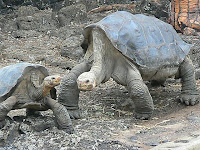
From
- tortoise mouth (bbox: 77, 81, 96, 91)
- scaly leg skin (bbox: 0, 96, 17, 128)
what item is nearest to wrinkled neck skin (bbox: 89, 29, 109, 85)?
tortoise mouth (bbox: 77, 81, 96, 91)

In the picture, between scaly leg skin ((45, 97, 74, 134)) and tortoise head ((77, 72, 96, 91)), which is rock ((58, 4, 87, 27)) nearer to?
tortoise head ((77, 72, 96, 91))

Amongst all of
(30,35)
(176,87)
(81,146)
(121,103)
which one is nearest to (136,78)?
(121,103)

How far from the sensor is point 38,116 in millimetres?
4203

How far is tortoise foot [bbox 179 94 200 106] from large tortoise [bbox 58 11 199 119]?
46 centimetres

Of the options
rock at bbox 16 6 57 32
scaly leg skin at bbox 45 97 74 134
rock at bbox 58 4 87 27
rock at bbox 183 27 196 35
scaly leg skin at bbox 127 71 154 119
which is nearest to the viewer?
scaly leg skin at bbox 45 97 74 134

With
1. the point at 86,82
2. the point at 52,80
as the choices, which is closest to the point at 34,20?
the point at 86,82

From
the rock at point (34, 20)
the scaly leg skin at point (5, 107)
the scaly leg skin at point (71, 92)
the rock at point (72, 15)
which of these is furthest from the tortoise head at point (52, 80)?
the rock at point (72, 15)

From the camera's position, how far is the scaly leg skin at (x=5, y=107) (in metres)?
3.63

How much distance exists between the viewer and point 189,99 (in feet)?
18.2

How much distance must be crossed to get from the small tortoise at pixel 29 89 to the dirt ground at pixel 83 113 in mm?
137

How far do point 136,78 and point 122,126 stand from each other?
630 mm

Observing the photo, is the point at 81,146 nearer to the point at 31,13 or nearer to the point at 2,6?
the point at 31,13

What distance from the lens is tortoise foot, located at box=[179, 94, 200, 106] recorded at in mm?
5531

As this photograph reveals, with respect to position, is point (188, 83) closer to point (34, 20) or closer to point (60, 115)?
point (60, 115)
